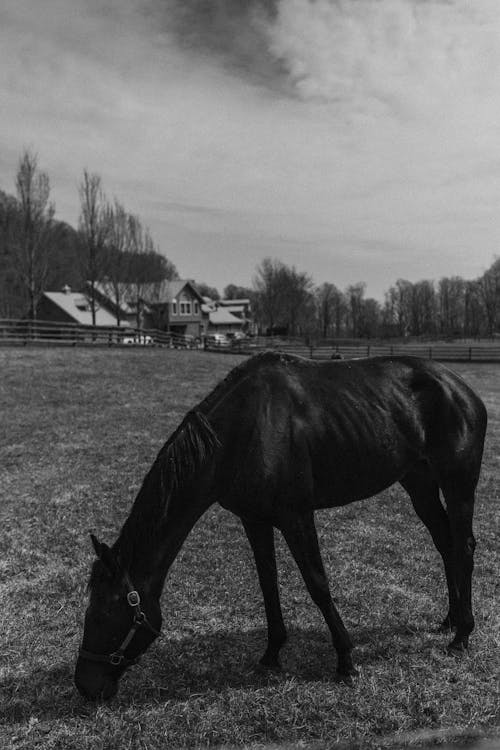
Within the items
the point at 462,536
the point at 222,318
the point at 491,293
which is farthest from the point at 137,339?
the point at 491,293

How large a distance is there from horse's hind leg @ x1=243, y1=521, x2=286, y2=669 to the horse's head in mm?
879

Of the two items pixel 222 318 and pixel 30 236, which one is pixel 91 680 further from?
pixel 222 318

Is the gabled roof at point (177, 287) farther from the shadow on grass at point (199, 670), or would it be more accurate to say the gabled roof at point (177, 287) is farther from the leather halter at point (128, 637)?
the leather halter at point (128, 637)

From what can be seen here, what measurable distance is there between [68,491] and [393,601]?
4822mm

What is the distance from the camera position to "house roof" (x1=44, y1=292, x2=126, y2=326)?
47.6 metres

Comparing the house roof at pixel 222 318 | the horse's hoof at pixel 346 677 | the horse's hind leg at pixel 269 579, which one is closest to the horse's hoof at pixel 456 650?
the horse's hoof at pixel 346 677

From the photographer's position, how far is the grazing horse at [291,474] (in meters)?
2.94

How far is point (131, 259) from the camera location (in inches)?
1502

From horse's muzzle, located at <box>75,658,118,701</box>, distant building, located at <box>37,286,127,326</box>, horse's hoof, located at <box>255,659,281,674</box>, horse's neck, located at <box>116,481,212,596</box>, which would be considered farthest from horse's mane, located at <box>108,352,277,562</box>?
distant building, located at <box>37,286,127,326</box>

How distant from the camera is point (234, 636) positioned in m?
3.98

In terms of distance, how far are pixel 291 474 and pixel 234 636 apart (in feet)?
5.42

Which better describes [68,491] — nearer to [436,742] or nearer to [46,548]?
[46,548]

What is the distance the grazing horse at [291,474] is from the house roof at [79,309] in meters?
45.8

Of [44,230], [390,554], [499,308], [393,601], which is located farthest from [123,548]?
[499,308]
